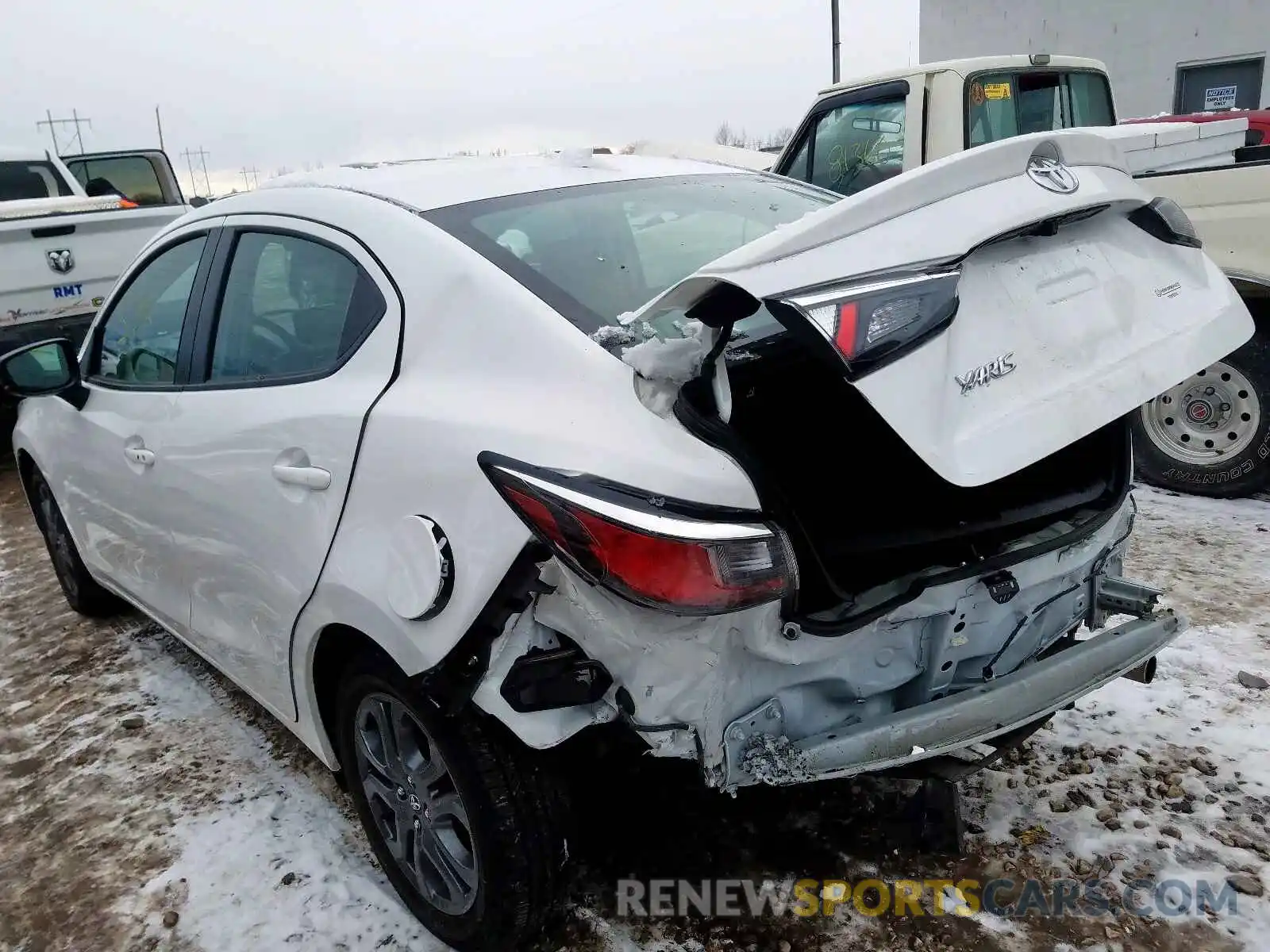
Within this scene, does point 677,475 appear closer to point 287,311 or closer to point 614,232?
point 614,232

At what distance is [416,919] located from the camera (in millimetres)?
2387

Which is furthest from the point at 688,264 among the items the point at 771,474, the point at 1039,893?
the point at 1039,893

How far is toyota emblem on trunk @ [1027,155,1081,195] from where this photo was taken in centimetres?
195

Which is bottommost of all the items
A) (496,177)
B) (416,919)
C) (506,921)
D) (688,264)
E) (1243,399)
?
(416,919)

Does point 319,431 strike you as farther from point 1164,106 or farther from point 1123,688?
point 1164,106

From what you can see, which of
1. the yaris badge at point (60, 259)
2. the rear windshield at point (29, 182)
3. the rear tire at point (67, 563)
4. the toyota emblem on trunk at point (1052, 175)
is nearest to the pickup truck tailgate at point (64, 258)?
the yaris badge at point (60, 259)

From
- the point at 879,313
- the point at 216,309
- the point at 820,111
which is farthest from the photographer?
the point at 820,111

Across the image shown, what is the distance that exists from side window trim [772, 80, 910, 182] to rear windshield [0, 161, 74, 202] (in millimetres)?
6980

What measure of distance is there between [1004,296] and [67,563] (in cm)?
416

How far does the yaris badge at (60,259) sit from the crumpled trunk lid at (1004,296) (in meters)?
7.19

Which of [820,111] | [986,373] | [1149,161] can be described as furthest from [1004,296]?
[820,111]

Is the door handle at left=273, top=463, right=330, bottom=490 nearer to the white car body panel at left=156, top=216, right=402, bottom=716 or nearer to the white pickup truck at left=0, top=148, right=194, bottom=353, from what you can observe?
the white car body panel at left=156, top=216, right=402, bottom=716

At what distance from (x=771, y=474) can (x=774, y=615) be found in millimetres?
265

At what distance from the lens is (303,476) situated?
2.23 meters
